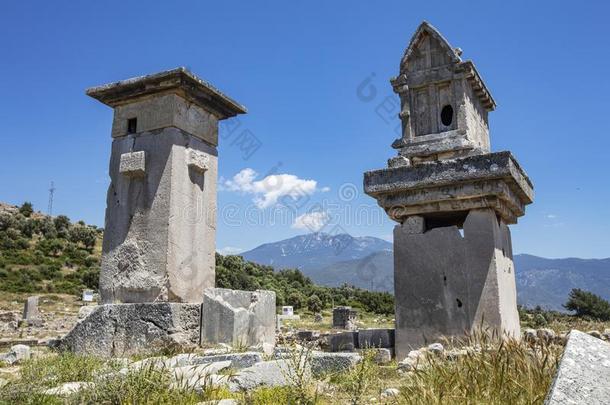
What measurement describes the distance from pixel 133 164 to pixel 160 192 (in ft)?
1.96

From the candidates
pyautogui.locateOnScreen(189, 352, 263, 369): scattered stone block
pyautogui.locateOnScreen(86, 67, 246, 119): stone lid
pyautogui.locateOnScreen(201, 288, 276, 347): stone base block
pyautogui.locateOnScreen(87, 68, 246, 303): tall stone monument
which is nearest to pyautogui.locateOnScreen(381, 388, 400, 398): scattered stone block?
pyautogui.locateOnScreen(189, 352, 263, 369): scattered stone block

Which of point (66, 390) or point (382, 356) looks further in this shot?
point (382, 356)

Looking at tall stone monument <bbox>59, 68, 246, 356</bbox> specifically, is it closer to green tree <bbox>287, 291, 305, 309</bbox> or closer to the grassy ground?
the grassy ground

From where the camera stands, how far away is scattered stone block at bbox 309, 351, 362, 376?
14.5 feet

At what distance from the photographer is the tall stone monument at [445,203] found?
18.1ft

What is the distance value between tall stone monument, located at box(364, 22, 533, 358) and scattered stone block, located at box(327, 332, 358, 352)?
56 centimetres

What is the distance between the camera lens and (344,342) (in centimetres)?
620

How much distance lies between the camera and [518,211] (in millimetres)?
6316

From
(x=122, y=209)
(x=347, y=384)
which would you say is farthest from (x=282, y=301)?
(x=347, y=384)

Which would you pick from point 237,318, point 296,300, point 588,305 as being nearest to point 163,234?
point 237,318

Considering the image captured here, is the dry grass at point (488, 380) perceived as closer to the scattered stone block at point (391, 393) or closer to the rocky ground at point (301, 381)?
the rocky ground at point (301, 381)

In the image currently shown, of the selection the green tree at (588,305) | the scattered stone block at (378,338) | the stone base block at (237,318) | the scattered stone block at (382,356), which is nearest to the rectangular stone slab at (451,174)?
the scattered stone block at (378,338)

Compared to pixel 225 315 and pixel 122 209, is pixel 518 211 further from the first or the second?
pixel 122 209

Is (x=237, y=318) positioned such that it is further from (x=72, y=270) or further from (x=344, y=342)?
(x=72, y=270)
